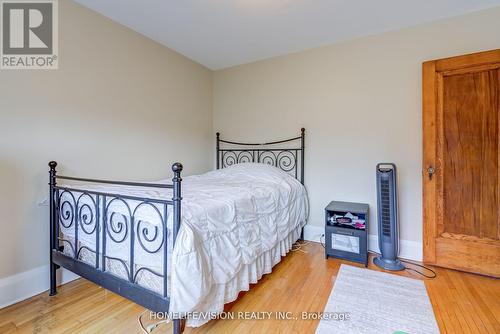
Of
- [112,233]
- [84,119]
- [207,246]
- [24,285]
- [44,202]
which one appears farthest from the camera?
[84,119]

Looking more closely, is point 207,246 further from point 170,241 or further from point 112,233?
point 112,233

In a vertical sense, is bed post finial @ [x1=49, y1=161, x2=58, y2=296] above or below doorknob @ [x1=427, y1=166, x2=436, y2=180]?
below

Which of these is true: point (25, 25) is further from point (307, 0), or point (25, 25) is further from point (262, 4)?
point (307, 0)

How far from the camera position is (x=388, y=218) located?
88.0 inches

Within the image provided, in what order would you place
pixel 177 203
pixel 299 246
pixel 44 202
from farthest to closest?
pixel 299 246
pixel 44 202
pixel 177 203

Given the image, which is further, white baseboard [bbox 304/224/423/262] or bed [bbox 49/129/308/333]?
white baseboard [bbox 304/224/423/262]

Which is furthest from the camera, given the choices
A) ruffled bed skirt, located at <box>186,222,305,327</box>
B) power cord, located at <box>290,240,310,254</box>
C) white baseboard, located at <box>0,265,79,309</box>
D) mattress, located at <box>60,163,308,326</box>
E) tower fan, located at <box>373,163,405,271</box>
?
power cord, located at <box>290,240,310,254</box>

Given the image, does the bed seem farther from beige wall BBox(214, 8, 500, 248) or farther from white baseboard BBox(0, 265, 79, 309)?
beige wall BBox(214, 8, 500, 248)

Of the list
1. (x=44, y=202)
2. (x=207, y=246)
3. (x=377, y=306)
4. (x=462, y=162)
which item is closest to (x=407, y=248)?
(x=462, y=162)

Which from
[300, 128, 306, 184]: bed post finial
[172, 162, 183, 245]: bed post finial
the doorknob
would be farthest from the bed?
the doorknob

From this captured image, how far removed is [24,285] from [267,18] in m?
2.97

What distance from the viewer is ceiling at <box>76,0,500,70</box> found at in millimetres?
2104

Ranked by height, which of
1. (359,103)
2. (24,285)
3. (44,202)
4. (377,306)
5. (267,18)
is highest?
(267,18)

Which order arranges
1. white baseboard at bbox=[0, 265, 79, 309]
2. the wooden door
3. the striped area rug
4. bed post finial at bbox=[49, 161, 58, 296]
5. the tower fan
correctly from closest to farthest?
the striped area rug → white baseboard at bbox=[0, 265, 79, 309] → bed post finial at bbox=[49, 161, 58, 296] → the wooden door → the tower fan
